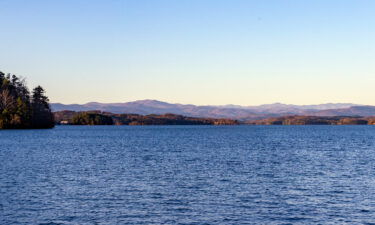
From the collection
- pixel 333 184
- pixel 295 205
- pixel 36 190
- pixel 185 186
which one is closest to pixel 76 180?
pixel 36 190

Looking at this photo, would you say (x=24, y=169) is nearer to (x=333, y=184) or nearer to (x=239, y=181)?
(x=239, y=181)

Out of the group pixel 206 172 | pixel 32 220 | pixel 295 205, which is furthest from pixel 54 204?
pixel 206 172

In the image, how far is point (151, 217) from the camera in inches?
1341

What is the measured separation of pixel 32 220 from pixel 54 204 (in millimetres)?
5407

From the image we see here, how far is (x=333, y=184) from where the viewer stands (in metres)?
50.2

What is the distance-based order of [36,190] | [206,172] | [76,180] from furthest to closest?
[206,172]
[76,180]
[36,190]


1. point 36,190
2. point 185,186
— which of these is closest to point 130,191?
point 185,186

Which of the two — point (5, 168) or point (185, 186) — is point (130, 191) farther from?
point (5, 168)

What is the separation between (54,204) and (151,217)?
9687mm

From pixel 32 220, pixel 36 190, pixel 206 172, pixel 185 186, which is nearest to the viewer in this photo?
pixel 32 220

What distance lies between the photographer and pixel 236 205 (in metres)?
38.4

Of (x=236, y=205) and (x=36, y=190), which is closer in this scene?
(x=236, y=205)

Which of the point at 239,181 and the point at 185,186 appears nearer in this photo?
the point at 185,186

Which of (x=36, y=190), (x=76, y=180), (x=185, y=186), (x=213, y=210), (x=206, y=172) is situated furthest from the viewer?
(x=206, y=172)
